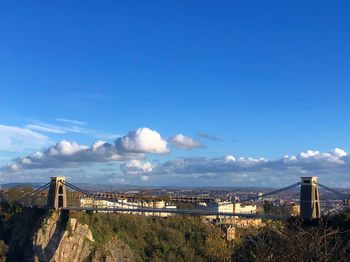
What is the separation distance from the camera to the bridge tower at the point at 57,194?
45.8 m

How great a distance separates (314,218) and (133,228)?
839 inches

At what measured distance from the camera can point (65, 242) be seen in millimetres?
42406

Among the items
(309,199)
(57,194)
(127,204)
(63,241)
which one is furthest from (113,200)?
(309,199)

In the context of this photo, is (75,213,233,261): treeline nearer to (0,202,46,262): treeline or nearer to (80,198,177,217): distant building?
(0,202,46,262): treeline

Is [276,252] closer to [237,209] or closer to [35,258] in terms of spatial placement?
[35,258]

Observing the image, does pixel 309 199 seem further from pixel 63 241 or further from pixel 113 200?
pixel 113 200

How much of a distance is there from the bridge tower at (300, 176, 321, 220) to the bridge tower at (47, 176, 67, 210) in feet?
74.7

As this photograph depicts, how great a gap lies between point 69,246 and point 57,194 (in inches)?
229

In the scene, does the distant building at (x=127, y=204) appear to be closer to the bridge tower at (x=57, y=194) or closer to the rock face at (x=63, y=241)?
the bridge tower at (x=57, y=194)

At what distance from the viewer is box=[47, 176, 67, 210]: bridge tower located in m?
45.8

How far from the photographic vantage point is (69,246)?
42.5m

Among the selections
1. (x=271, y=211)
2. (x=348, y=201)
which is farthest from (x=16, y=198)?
(x=348, y=201)

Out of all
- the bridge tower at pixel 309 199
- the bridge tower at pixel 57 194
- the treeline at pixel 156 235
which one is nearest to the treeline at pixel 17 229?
the bridge tower at pixel 57 194

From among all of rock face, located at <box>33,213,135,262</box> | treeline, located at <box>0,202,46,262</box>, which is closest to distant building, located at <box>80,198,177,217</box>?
treeline, located at <box>0,202,46,262</box>
